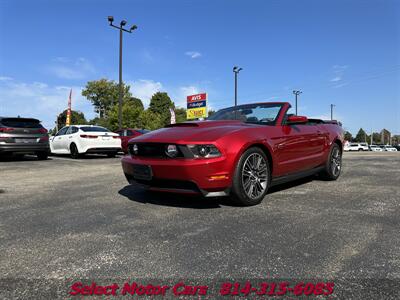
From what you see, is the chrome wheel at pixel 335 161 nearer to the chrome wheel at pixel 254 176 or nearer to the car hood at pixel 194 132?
the chrome wheel at pixel 254 176

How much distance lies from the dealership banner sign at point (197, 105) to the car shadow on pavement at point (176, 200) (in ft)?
89.8

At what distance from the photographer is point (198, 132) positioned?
3830 millimetres

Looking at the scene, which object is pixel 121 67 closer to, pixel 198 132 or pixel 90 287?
pixel 198 132

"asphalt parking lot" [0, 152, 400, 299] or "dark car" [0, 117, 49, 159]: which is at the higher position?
"dark car" [0, 117, 49, 159]

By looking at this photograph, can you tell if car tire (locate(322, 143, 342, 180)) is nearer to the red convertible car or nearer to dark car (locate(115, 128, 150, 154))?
the red convertible car

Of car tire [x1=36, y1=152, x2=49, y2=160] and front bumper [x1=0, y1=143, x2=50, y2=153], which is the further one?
car tire [x1=36, y1=152, x2=49, y2=160]

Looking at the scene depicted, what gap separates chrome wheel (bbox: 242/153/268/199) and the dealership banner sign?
2775cm

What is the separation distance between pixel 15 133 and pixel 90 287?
10.3 m

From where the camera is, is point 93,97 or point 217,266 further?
point 93,97

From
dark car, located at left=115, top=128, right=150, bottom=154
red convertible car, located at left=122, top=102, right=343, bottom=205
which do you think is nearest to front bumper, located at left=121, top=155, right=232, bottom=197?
red convertible car, located at left=122, top=102, right=343, bottom=205

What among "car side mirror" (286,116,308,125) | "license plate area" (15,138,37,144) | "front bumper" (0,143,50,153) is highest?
"car side mirror" (286,116,308,125)

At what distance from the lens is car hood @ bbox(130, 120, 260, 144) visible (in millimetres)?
3633

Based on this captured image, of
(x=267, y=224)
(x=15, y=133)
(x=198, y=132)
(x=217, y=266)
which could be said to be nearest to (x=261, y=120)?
(x=198, y=132)

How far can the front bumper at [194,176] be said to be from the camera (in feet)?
11.3
